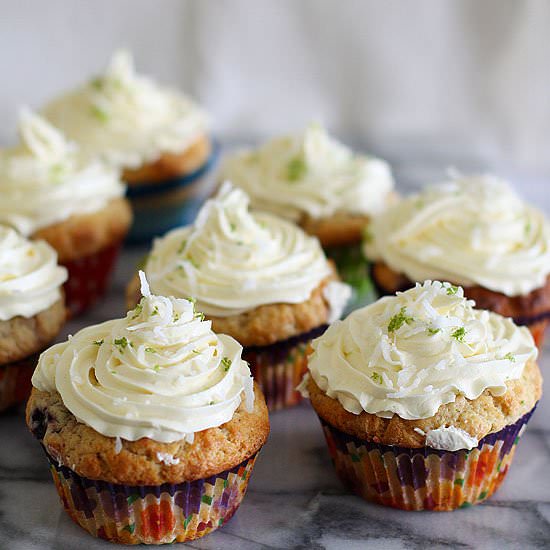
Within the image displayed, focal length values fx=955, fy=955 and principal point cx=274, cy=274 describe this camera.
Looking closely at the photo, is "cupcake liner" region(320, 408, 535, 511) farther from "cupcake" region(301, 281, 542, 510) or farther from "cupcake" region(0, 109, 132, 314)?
"cupcake" region(0, 109, 132, 314)

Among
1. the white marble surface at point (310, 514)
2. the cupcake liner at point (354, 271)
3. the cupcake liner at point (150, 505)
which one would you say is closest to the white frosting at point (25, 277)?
the white marble surface at point (310, 514)

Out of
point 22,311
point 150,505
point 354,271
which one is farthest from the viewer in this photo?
point 354,271

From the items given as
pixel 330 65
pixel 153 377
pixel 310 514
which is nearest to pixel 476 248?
pixel 310 514

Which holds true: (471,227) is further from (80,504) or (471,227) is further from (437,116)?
(437,116)

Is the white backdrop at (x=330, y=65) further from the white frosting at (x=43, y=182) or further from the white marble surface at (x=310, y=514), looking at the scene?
the white marble surface at (x=310, y=514)

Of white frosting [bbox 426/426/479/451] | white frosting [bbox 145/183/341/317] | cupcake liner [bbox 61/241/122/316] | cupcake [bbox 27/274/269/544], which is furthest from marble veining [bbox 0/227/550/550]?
cupcake liner [bbox 61/241/122/316]

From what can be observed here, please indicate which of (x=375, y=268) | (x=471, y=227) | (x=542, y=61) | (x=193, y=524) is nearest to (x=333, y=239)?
(x=375, y=268)

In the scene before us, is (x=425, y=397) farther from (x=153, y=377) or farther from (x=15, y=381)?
(x=15, y=381)
